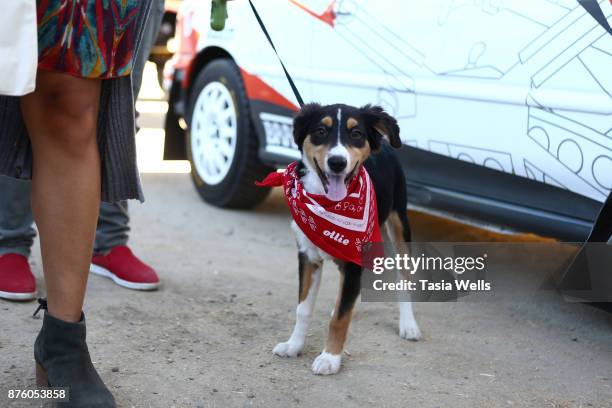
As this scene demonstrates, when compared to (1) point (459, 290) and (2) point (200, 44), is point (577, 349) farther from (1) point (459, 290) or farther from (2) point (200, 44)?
(2) point (200, 44)

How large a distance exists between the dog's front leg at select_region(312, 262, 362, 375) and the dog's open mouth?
0.88 ft

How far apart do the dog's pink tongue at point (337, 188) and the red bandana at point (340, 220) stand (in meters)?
0.02

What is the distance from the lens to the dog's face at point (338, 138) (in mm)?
2936

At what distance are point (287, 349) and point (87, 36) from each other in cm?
148

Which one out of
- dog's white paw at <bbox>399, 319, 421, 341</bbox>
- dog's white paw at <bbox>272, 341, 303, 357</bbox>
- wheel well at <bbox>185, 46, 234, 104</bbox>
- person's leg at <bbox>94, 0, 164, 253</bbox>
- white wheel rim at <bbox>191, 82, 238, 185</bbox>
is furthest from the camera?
wheel well at <bbox>185, 46, 234, 104</bbox>

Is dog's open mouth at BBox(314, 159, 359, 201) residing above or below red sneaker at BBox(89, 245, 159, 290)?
above

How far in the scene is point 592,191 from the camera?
3.29m

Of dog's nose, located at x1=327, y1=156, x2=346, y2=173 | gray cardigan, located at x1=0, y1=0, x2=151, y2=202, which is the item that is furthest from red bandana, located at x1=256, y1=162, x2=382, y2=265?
gray cardigan, located at x1=0, y1=0, x2=151, y2=202

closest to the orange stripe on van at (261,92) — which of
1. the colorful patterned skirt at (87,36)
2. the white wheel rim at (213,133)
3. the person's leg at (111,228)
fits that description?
the white wheel rim at (213,133)

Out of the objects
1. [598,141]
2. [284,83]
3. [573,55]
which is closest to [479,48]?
[573,55]

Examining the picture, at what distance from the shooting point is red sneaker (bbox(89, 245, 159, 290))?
3713 mm

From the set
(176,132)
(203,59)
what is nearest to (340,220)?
(203,59)

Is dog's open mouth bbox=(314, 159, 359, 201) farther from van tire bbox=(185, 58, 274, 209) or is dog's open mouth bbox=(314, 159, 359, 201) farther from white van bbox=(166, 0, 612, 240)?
van tire bbox=(185, 58, 274, 209)
